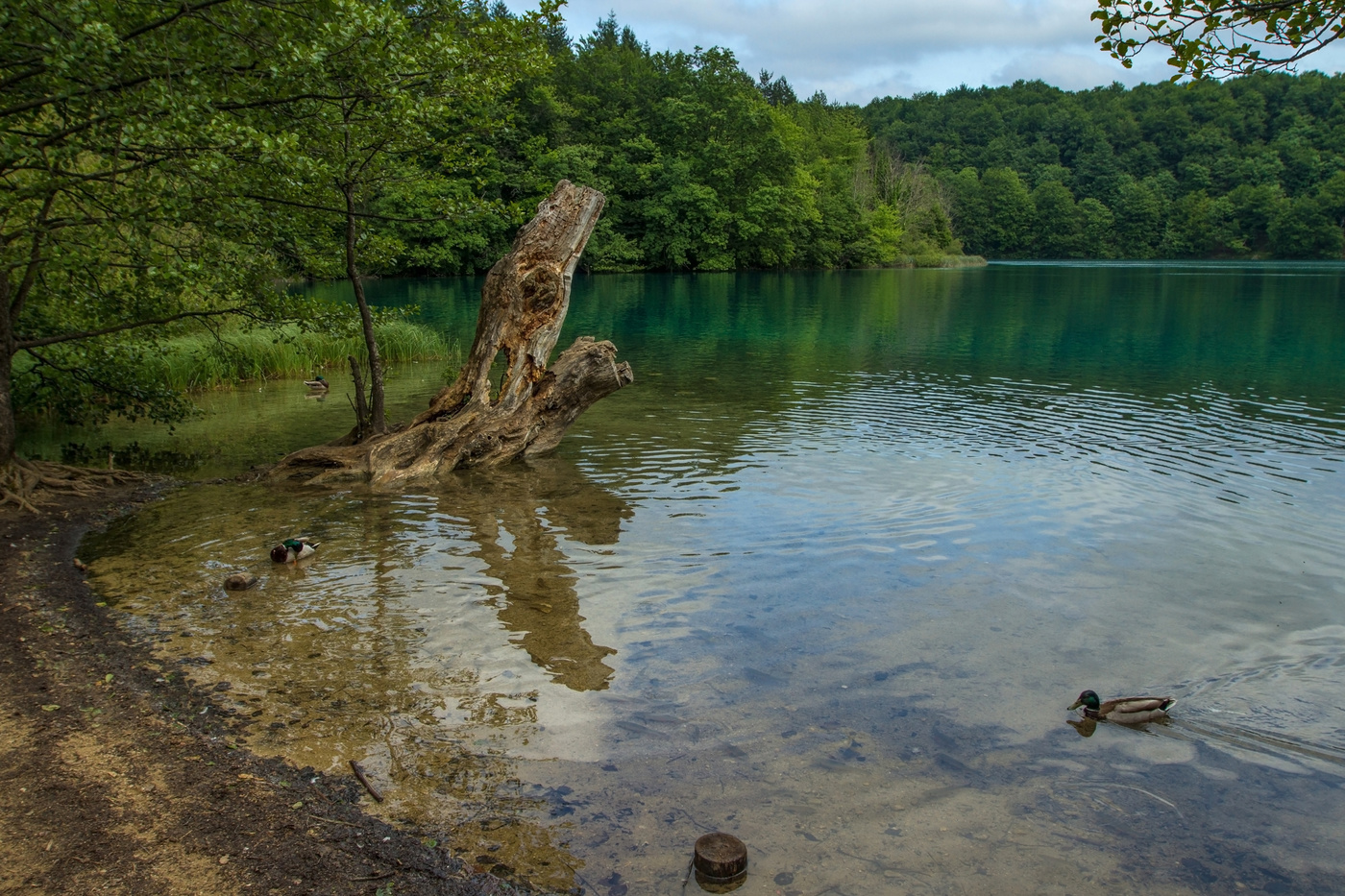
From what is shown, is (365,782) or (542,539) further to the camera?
(542,539)

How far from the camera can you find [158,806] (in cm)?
523

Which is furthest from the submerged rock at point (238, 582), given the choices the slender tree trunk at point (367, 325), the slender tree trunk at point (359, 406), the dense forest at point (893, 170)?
the dense forest at point (893, 170)

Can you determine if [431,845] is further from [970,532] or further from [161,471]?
[161,471]

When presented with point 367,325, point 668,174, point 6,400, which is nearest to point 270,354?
point 367,325

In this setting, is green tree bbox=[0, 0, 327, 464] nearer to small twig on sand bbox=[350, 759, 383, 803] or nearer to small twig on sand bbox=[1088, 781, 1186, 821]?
small twig on sand bbox=[350, 759, 383, 803]

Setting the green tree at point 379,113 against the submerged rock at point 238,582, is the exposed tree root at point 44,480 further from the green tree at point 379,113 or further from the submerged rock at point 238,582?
the submerged rock at point 238,582

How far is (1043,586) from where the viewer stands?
10.2 metres

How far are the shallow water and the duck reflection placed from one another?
0.06m

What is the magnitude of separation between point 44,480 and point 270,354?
40.1ft

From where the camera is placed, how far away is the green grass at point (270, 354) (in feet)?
68.3

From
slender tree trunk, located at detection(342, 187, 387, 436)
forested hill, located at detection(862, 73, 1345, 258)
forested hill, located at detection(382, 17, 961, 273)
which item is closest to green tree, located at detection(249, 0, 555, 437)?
slender tree trunk, located at detection(342, 187, 387, 436)

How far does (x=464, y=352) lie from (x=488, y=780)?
25.6 m

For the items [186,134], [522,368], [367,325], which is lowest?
[522,368]

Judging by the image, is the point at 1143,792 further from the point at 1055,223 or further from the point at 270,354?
the point at 1055,223
